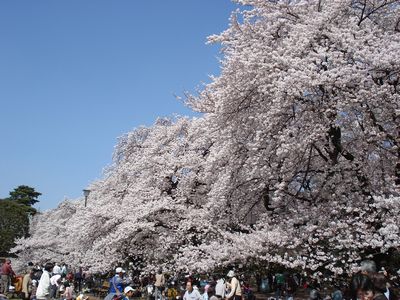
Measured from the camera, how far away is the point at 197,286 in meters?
13.9

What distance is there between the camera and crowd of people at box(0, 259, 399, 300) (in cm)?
491

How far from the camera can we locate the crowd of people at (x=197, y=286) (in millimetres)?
4910

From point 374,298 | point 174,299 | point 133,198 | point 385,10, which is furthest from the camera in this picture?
point 133,198

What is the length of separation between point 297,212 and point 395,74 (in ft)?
13.2

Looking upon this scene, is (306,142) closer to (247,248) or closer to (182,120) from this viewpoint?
(247,248)

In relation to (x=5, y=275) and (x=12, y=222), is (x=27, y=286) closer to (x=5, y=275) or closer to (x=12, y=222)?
(x=5, y=275)

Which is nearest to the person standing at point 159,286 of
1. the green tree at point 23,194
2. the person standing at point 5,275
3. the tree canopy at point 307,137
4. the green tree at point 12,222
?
the tree canopy at point 307,137

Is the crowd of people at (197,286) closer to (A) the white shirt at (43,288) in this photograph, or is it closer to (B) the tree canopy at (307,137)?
(A) the white shirt at (43,288)

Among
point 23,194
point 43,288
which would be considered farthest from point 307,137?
point 23,194

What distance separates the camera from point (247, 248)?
1150 centimetres

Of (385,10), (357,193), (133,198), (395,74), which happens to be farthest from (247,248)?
(133,198)

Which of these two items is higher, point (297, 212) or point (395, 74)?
point (395, 74)

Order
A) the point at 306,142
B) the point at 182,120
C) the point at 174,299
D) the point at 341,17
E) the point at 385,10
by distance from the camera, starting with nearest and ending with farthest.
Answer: the point at 306,142 < the point at 341,17 < the point at 385,10 < the point at 174,299 < the point at 182,120

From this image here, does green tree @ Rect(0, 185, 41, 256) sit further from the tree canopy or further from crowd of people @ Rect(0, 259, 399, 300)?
the tree canopy
